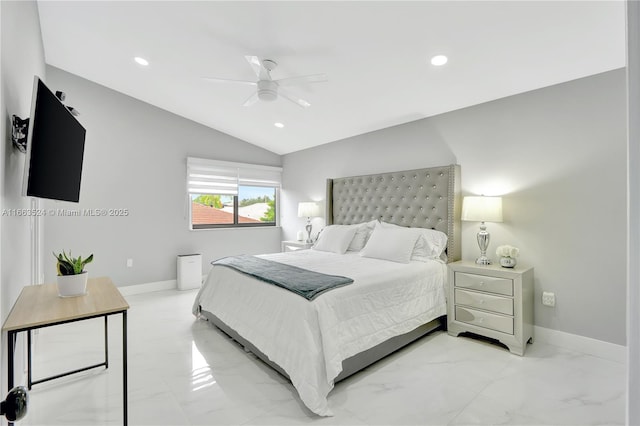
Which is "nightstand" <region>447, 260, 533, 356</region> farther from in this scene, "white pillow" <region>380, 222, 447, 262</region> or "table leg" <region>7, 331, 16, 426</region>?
"table leg" <region>7, 331, 16, 426</region>

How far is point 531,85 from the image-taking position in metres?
2.87

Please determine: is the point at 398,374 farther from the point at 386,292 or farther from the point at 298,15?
the point at 298,15

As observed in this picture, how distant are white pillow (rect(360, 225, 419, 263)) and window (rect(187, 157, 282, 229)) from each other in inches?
116

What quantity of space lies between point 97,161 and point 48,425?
11.4 feet

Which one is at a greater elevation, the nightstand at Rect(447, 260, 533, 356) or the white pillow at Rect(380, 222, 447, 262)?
the white pillow at Rect(380, 222, 447, 262)

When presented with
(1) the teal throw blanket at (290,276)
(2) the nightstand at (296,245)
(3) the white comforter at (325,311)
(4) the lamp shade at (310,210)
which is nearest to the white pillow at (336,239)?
(3) the white comforter at (325,311)

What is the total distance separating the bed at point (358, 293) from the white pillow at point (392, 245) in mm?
11

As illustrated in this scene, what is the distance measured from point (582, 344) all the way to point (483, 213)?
1.39 metres

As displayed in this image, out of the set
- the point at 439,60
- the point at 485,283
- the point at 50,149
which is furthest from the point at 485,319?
the point at 50,149

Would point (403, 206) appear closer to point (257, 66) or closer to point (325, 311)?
point (325, 311)

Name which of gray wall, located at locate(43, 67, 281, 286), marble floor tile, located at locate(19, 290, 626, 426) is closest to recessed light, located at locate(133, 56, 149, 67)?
gray wall, located at locate(43, 67, 281, 286)

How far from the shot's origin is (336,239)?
13.3 ft

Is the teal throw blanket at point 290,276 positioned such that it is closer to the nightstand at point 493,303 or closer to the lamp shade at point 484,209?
the nightstand at point 493,303

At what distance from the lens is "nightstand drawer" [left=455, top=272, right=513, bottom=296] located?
271 centimetres
